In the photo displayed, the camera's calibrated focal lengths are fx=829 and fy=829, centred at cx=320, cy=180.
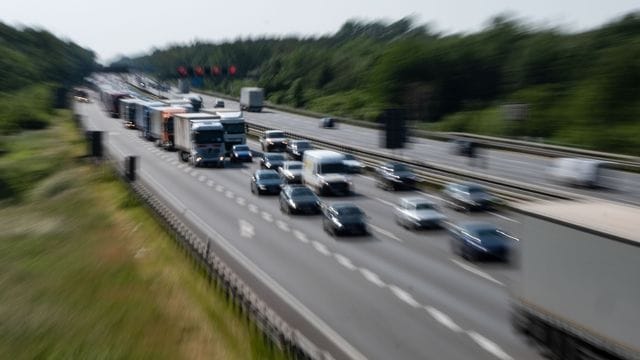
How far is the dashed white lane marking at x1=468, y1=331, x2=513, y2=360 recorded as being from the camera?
62.4 ft

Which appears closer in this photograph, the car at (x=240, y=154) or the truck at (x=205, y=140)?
the truck at (x=205, y=140)

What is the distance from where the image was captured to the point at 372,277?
27234 millimetres

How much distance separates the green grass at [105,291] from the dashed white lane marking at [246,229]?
11.5 feet

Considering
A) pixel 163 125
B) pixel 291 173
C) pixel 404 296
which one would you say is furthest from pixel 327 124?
pixel 404 296

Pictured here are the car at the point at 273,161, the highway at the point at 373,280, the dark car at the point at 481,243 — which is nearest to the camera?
the highway at the point at 373,280

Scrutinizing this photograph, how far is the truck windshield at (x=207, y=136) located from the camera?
61719 mm

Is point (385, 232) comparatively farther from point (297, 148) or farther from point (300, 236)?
point (297, 148)

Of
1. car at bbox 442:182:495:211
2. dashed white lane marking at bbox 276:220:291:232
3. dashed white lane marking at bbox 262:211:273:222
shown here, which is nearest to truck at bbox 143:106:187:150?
dashed white lane marking at bbox 262:211:273:222

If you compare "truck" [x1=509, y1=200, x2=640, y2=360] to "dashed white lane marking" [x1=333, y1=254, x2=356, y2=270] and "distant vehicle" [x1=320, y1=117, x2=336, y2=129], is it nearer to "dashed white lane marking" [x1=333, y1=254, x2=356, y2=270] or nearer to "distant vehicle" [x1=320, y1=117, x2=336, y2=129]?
"dashed white lane marking" [x1=333, y1=254, x2=356, y2=270]

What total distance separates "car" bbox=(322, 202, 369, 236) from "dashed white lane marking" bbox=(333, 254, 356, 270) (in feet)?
11.7

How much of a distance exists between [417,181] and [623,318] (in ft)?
112

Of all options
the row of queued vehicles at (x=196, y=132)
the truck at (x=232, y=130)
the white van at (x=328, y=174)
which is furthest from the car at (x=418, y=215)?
the truck at (x=232, y=130)

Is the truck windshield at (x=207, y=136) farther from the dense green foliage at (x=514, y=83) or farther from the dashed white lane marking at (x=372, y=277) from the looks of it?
the dashed white lane marking at (x=372, y=277)

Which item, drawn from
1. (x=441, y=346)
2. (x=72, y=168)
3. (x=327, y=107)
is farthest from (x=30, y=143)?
(x=441, y=346)
